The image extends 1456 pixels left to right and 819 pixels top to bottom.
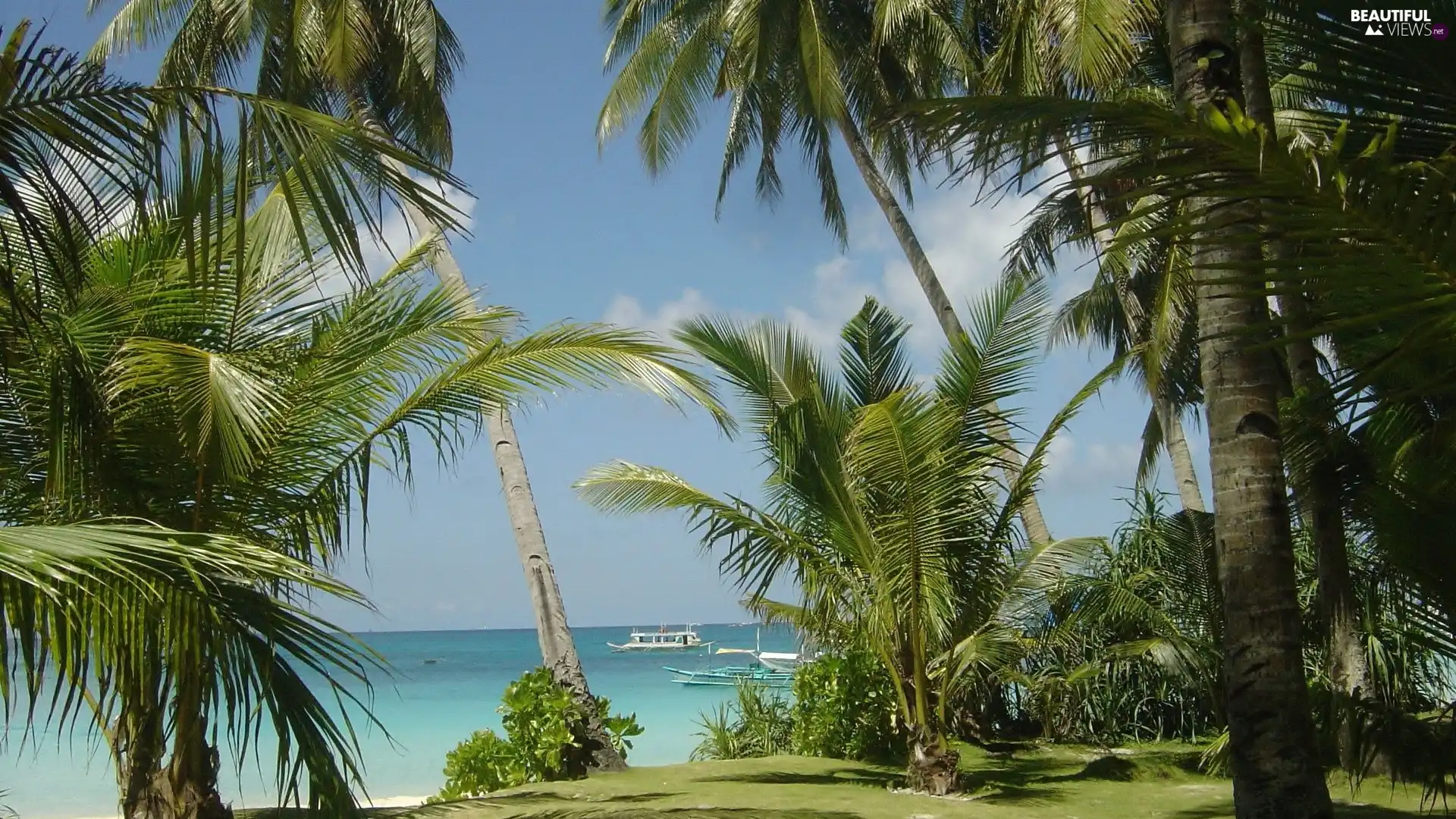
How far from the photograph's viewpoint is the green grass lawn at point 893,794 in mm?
7492

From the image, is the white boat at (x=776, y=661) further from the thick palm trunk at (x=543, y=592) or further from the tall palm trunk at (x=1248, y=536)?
the tall palm trunk at (x=1248, y=536)

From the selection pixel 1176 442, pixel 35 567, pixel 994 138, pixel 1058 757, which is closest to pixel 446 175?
pixel 35 567

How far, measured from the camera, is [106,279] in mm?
6180

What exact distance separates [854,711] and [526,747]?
9.89 ft

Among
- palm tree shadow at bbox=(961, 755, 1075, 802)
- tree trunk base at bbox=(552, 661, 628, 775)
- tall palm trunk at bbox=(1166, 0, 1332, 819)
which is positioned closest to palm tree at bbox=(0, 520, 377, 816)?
tall palm trunk at bbox=(1166, 0, 1332, 819)

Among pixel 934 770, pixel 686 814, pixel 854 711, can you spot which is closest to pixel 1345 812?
pixel 934 770

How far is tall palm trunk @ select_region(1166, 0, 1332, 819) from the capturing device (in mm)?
4262

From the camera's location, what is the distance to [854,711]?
1110 centimetres

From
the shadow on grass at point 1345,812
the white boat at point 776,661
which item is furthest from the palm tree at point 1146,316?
the white boat at point 776,661

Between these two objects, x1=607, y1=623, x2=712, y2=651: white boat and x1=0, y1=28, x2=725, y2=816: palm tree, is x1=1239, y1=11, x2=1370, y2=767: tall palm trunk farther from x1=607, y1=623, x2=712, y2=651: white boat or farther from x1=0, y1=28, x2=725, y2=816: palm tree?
x1=607, y1=623, x2=712, y2=651: white boat

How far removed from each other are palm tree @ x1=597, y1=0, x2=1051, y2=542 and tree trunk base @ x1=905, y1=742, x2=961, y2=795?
6356 millimetres

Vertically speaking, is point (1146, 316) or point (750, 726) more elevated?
point (1146, 316)

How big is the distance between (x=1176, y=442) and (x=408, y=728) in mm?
23412

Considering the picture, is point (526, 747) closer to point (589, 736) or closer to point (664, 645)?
point (589, 736)
